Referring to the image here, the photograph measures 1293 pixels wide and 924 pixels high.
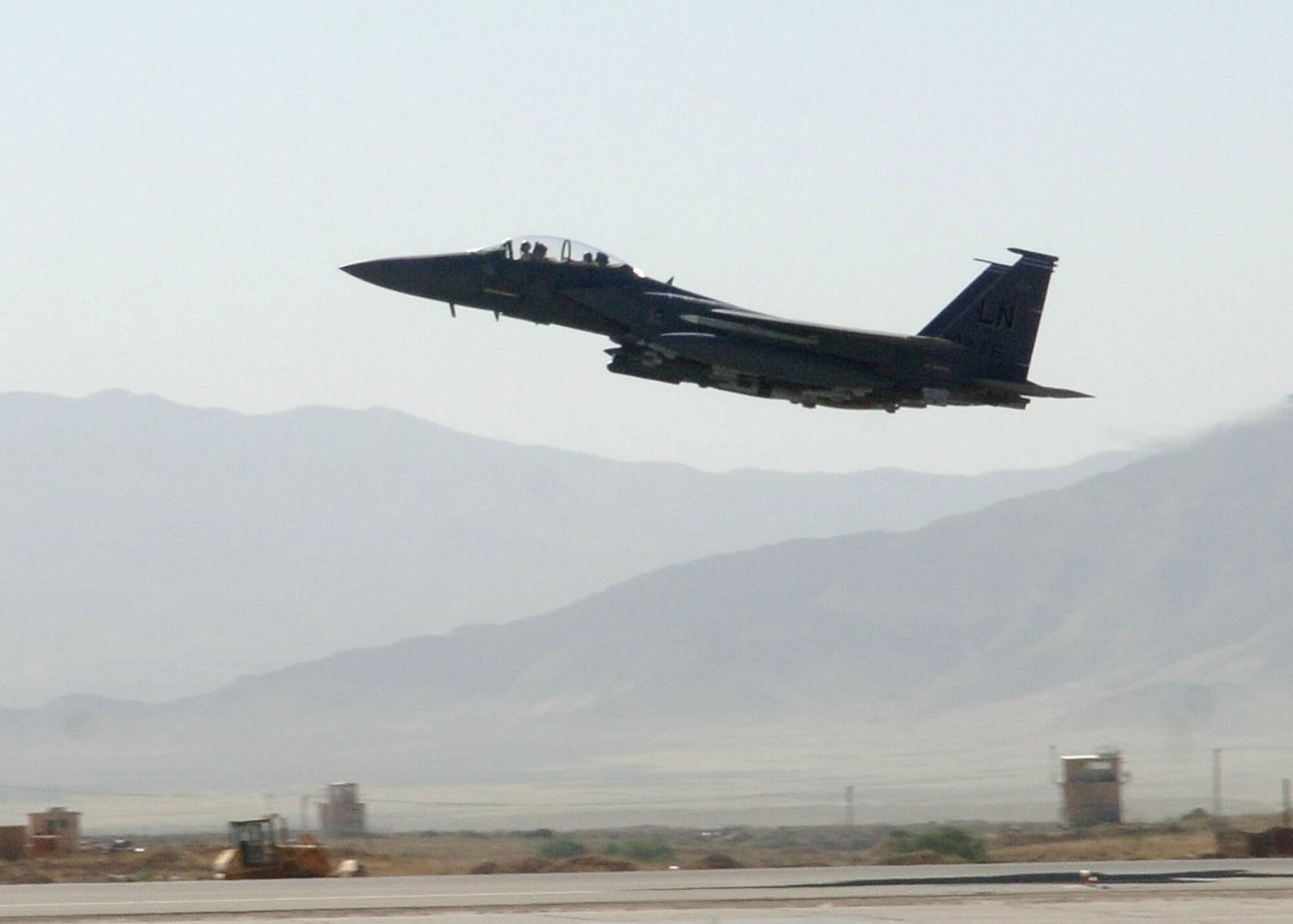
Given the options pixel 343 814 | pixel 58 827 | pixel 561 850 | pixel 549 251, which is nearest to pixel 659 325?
pixel 549 251

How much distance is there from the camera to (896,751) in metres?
194

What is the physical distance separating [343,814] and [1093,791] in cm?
2638

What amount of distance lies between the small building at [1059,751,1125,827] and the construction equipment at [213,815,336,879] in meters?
39.5

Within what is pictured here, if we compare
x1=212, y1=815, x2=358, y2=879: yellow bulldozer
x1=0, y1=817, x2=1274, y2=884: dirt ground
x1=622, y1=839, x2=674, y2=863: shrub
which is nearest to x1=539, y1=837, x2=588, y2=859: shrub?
x1=0, y1=817, x2=1274, y2=884: dirt ground

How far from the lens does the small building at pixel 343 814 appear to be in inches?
2822

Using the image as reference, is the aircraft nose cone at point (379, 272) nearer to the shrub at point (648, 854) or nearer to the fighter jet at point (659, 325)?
the fighter jet at point (659, 325)

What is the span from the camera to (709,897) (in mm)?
28281

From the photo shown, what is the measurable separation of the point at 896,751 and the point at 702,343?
6442 inches

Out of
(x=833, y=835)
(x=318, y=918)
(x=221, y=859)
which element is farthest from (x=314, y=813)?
(x=318, y=918)

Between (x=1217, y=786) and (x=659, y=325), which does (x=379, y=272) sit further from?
(x=1217, y=786)

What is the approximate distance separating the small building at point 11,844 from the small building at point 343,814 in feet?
99.7

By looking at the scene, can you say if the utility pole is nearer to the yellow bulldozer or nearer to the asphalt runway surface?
the asphalt runway surface

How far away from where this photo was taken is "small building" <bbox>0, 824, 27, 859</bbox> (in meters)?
40.7

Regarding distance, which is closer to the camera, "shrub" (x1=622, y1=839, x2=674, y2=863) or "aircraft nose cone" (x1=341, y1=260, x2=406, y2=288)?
"aircraft nose cone" (x1=341, y1=260, x2=406, y2=288)
